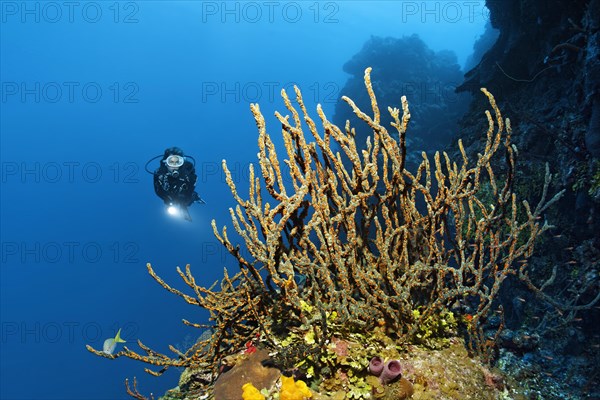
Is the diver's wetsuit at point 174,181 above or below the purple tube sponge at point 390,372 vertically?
above

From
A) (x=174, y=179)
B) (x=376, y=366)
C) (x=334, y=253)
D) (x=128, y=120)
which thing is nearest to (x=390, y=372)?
(x=376, y=366)

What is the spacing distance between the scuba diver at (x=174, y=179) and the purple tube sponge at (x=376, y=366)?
751 cm

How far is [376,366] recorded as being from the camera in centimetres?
231

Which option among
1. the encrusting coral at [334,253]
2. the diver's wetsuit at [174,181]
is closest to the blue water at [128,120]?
the diver's wetsuit at [174,181]

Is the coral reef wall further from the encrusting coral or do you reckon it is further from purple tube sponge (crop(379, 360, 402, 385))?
purple tube sponge (crop(379, 360, 402, 385))

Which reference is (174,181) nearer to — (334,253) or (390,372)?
(334,253)

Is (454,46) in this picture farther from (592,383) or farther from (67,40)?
(67,40)

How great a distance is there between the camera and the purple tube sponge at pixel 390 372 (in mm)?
2223

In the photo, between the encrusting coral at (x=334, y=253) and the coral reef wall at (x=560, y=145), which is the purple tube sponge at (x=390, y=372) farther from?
the coral reef wall at (x=560, y=145)

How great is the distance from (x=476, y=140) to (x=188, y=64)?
14828 cm

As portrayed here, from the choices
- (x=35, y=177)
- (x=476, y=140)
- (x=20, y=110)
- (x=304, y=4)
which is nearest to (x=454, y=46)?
(x=304, y=4)

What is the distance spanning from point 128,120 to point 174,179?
139452 millimetres

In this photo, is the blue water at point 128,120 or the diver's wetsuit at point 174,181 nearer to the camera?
the diver's wetsuit at point 174,181

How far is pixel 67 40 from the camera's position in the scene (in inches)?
5256
